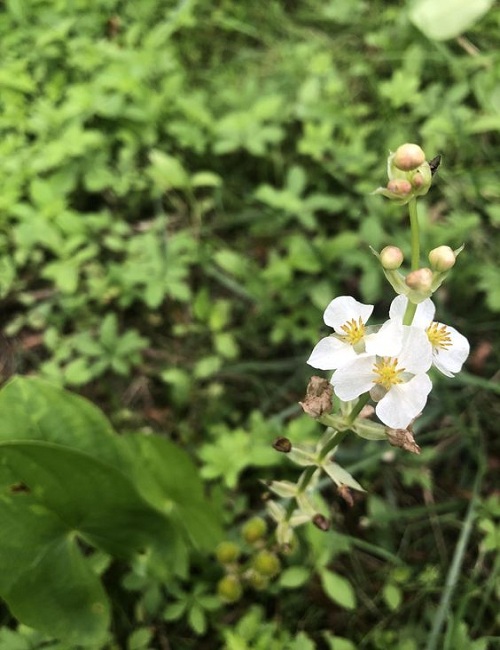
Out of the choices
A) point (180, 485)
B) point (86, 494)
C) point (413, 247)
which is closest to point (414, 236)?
point (413, 247)

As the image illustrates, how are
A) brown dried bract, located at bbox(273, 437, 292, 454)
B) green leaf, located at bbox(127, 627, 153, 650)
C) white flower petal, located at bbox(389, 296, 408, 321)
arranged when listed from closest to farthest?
white flower petal, located at bbox(389, 296, 408, 321)
brown dried bract, located at bbox(273, 437, 292, 454)
green leaf, located at bbox(127, 627, 153, 650)

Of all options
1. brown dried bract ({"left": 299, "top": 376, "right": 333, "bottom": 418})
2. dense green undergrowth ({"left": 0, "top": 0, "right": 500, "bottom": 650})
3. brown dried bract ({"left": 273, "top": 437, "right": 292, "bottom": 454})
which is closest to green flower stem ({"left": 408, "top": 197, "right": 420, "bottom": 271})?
brown dried bract ({"left": 299, "top": 376, "right": 333, "bottom": 418})

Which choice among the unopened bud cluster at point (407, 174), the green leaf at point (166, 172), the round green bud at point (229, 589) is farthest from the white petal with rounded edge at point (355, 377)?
the green leaf at point (166, 172)

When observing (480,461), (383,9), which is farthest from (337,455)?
(383,9)

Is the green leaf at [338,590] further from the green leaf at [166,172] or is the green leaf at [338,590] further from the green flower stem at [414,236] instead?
the green leaf at [166,172]

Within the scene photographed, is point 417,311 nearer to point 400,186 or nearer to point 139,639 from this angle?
point 400,186

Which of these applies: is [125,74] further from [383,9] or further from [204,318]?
[383,9]

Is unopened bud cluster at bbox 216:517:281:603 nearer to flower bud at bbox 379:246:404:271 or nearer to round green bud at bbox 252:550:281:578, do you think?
round green bud at bbox 252:550:281:578
